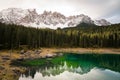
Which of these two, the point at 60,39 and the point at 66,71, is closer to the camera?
the point at 66,71

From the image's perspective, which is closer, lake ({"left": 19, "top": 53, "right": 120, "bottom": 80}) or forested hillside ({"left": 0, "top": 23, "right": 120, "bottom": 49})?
lake ({"left": 19, "top": 53, "right": 120, "bottom": 80})

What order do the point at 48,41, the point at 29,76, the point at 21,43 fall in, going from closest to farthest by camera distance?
1. the point at 29,76
2. the point at 21,43
3. the point at 48,41

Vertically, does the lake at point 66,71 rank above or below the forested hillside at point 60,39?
below

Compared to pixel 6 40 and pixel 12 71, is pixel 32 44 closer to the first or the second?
pixel 6 40

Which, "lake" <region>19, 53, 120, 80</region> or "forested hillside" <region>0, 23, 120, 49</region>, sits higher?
"forested hillside" <region>0, 23, 120, 49</region>

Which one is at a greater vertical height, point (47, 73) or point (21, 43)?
point (21, 43)

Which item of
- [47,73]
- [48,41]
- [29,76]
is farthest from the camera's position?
[48,41]

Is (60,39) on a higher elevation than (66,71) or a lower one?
higher

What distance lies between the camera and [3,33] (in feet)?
363

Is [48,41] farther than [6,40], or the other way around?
[48,41]

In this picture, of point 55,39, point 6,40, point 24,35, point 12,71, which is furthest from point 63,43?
point 12,71

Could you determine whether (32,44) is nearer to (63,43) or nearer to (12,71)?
(63,43)

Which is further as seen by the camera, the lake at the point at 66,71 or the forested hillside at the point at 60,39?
the forested hillside at the point at 60,39

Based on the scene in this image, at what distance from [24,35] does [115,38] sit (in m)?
74.3
